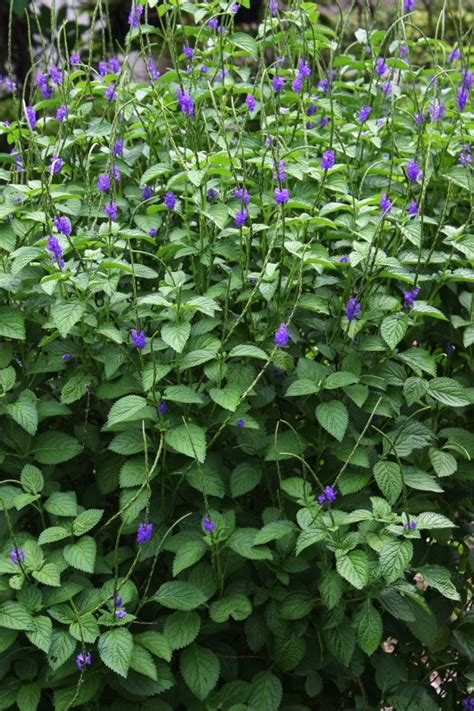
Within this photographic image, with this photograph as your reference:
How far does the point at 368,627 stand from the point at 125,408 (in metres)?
0.70

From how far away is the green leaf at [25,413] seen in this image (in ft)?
7.31

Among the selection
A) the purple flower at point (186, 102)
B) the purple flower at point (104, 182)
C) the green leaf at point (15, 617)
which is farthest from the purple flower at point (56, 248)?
the green leaf at point (15, 617)

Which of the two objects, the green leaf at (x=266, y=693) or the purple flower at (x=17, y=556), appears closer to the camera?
the purple flower at (x=17, y=556)

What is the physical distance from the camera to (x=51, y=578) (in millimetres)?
2164

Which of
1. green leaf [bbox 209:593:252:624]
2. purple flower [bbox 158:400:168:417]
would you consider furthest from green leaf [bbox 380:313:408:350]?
green leaf [bbox 209:593:252:624]

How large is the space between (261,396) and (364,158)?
2.79 feet

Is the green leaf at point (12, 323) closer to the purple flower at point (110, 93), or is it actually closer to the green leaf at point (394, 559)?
the purple flower at point (110, 93)

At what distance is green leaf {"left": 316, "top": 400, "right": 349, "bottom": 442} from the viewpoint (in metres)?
2.23

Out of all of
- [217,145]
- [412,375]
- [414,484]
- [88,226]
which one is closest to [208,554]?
[414,484]

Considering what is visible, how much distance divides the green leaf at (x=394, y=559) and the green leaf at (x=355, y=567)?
1.5 inches

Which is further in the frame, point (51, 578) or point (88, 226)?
point (88, 226)

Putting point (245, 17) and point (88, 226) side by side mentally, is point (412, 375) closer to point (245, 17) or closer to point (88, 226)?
point (88, 226)

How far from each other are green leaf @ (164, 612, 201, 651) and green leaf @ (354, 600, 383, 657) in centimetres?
34

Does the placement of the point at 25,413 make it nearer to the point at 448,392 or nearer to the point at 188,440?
the point at 188,440
